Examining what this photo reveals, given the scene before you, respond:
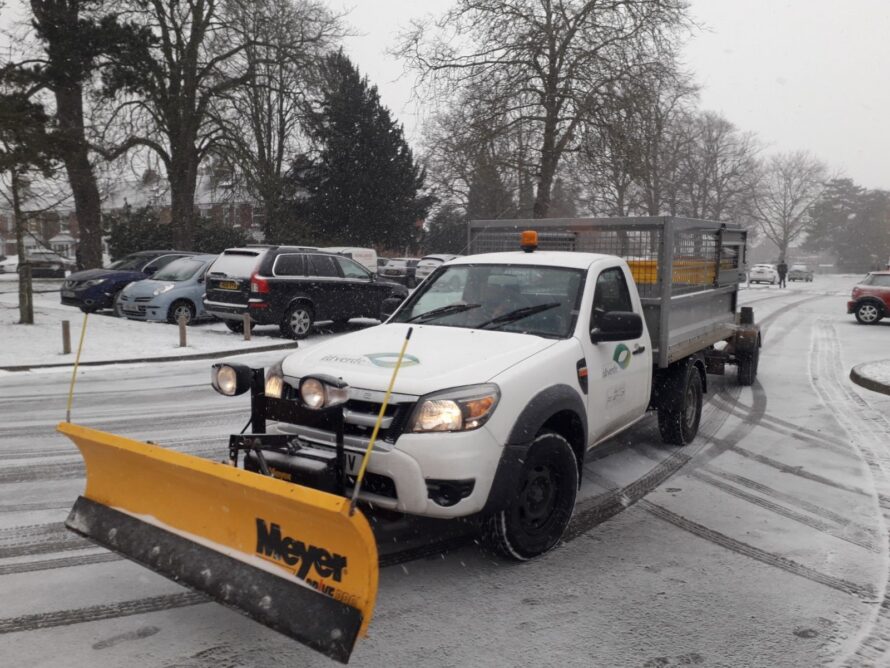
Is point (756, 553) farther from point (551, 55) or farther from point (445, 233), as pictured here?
point (445, 233)

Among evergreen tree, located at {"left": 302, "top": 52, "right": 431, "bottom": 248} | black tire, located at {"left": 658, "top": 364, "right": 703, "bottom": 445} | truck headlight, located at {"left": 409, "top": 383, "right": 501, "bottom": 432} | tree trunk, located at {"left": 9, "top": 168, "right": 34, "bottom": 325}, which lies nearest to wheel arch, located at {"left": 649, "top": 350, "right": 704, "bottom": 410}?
black tire, located at {"left": 658, "top": 364, "right": 703, "bottom": 445}

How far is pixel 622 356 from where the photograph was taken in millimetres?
5500

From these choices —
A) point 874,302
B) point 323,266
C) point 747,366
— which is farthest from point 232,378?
point 874,302

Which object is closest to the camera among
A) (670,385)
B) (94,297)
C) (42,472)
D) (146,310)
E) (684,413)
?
(42,472)

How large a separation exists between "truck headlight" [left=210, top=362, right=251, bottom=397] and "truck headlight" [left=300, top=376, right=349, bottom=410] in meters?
Result: 0.58

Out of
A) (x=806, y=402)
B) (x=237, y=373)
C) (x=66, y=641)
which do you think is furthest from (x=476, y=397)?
(x=806, y=402)

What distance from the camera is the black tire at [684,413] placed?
23.0ft

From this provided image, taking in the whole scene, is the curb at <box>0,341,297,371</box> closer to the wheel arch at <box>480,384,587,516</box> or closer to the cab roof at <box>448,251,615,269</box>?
the cab roof at <box>448,251,615,269</box>

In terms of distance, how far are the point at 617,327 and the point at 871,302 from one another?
68.0 feet

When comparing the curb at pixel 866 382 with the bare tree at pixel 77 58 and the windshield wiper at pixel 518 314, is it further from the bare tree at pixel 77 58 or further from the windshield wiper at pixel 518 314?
the bare tree at pixel 77 58

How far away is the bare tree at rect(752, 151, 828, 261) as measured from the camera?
81.2 metres

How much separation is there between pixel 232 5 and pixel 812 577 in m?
27.3

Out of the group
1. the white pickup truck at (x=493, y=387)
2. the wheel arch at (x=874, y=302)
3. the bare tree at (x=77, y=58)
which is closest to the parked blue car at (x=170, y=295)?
the bare tree at (x=77, y=58)

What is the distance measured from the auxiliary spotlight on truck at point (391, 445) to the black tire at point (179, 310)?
40.9 ft
